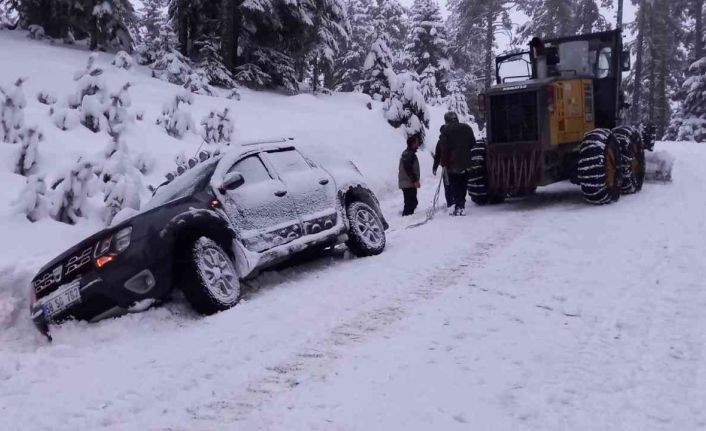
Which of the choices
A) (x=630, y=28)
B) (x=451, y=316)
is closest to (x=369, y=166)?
(x=451, y=316)

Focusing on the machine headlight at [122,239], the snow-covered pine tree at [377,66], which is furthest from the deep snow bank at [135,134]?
the snow-covered pine tree at [377,66]

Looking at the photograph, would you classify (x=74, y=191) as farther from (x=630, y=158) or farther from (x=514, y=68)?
(x=630, y=158)

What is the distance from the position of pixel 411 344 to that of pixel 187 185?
11.3ft

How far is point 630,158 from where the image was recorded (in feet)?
36.2

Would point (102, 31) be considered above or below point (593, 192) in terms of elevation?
above

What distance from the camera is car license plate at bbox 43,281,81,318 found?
5461 mm

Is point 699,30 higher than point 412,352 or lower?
higher

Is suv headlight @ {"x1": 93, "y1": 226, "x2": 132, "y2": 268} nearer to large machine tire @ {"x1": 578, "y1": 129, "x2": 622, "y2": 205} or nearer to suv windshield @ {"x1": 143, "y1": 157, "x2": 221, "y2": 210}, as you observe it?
suv windshield @ {"x1": 143, "y1": 157, "x2": 221, "y2": 210}

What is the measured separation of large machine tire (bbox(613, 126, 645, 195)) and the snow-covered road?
3666 millimetres

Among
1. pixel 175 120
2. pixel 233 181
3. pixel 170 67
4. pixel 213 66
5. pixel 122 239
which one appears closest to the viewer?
pixel 122 239

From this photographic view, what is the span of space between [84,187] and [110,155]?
2.67ft

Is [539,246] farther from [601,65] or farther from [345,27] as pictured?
[345,27]

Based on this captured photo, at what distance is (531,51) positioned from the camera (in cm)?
1152

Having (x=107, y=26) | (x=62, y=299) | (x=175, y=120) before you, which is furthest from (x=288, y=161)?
(x=107, y=26)
